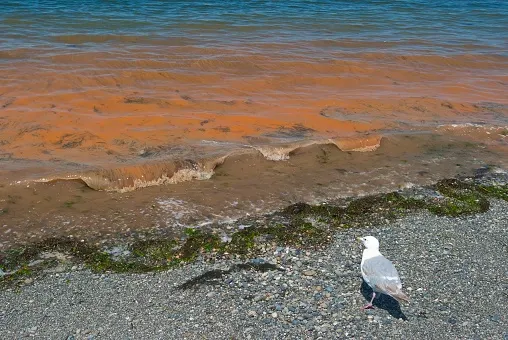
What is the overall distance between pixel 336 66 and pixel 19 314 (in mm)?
11785

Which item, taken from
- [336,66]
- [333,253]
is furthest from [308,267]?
[336,66]

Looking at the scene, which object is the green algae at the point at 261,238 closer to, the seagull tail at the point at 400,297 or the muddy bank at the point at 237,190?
the muddy bank at the point at 237,190

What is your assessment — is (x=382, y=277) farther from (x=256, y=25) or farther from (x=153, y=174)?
(x=256, y=25)

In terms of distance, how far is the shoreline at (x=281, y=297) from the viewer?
5957mm

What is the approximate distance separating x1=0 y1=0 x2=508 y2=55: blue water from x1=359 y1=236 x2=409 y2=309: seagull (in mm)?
12431

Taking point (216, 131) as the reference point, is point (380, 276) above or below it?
above

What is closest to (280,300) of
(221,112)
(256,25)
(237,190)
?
(237,190)

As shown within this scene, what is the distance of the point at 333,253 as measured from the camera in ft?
24.1

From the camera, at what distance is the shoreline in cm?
596

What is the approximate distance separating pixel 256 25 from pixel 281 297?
1543 centimetres

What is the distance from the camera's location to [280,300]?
251 inches

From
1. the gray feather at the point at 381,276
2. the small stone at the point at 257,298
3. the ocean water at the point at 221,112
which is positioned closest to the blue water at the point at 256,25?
the ocean water at the point at 221,112

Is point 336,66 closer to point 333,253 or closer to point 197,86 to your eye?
point 197,86

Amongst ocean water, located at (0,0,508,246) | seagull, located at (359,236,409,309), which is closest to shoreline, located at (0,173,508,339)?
seagull, located at (359,236,409,309)
